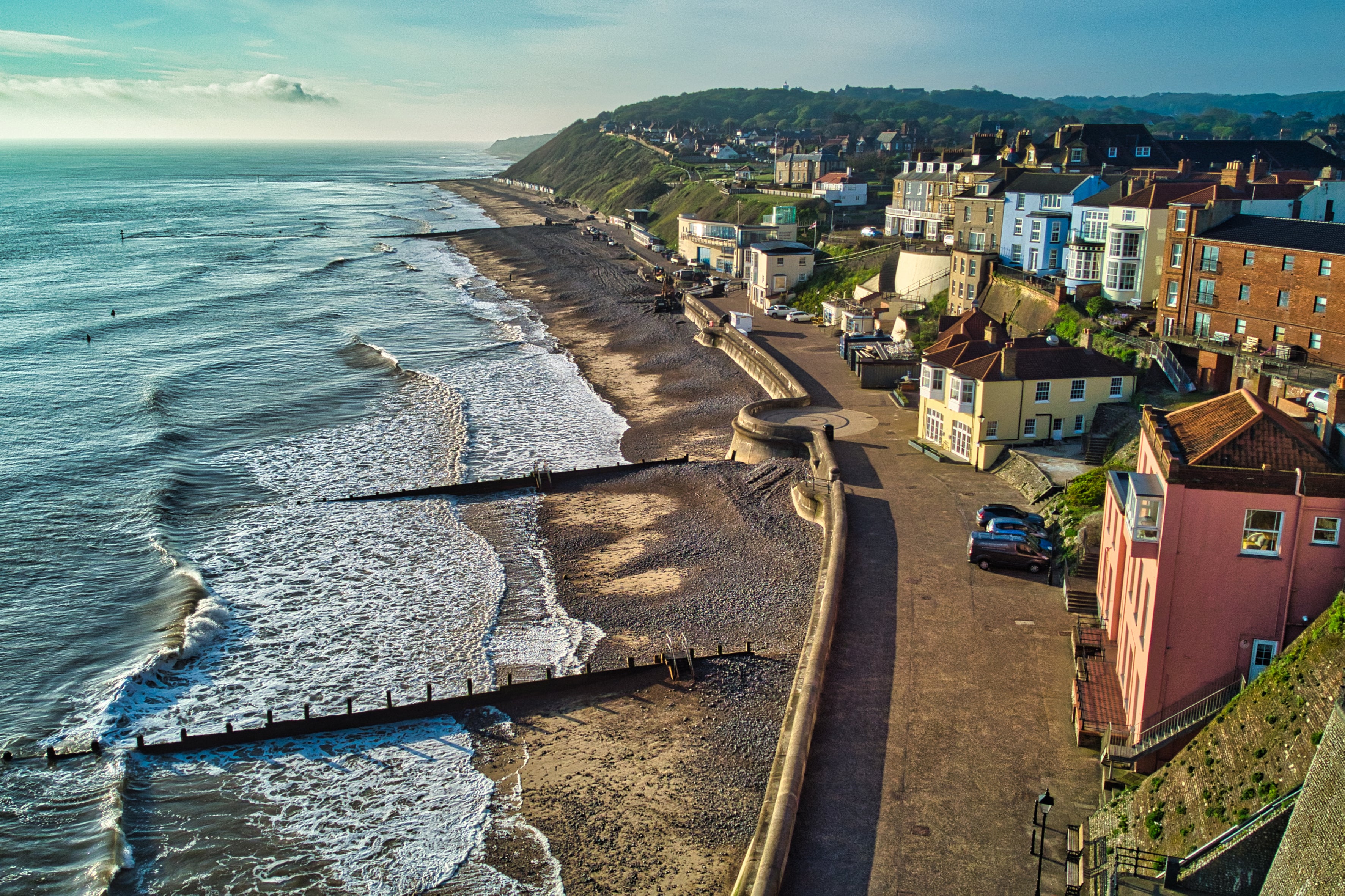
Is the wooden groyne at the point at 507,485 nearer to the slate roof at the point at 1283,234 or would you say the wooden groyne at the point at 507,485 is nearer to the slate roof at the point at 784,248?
the slate roof at the point at 1283,234

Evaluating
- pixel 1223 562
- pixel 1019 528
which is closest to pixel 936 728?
pixel 1223 562

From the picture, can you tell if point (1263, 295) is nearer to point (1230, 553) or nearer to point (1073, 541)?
point (1073, 541)

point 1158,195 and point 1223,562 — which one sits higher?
point 1158,195

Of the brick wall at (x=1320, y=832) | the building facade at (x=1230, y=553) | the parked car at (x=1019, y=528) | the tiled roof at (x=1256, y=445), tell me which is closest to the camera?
the brick wall at (x=1320, y=832)

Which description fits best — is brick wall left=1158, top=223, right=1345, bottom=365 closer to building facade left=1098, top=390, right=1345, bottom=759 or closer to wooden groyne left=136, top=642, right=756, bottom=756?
building facade left=1098, top=390, right=1345, bottom=759

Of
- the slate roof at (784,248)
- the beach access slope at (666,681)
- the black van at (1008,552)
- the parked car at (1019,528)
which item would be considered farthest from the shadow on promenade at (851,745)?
the slate roof at (784,248)
